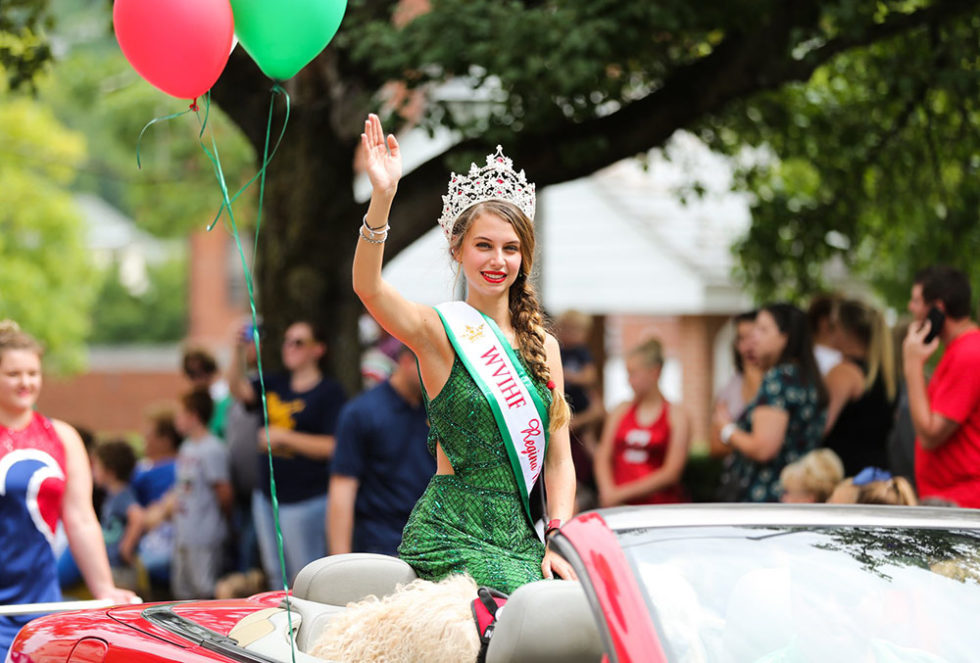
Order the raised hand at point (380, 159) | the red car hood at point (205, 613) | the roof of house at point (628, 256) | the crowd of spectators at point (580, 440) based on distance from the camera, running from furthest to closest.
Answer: the roof of house at point (628, 256) → the crowd of spectators at point (580, 440) → the red car hood at point (205, 613) → the raised hand at point (380, 159)

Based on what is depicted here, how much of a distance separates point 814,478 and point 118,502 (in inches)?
211

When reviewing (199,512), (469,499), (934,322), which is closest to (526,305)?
(469,499)

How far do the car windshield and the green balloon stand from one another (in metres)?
2.34

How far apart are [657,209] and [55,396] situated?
942 inches

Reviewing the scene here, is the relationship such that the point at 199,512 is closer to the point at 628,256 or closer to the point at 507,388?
the point at 507,388

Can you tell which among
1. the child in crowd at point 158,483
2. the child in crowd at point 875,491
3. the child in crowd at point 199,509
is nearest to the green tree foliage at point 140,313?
the child in crowd at point 158,483

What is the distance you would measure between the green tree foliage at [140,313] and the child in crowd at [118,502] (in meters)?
50.9

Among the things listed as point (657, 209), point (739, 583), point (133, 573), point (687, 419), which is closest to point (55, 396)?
point (657, 209)

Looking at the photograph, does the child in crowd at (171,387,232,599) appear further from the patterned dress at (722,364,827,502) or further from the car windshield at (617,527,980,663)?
the car windshield at (617,527,980,663)

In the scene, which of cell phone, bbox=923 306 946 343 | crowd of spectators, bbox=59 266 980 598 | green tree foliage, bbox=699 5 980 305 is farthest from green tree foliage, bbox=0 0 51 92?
cell phone, bbox=923 306 946 343

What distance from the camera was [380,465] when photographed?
675 cm

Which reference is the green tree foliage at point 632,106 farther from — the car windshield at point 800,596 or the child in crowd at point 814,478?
the car windshield at point 800,596

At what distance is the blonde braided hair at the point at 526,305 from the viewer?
153 inches

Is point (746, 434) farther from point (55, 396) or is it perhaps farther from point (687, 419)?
point (55, 396)
